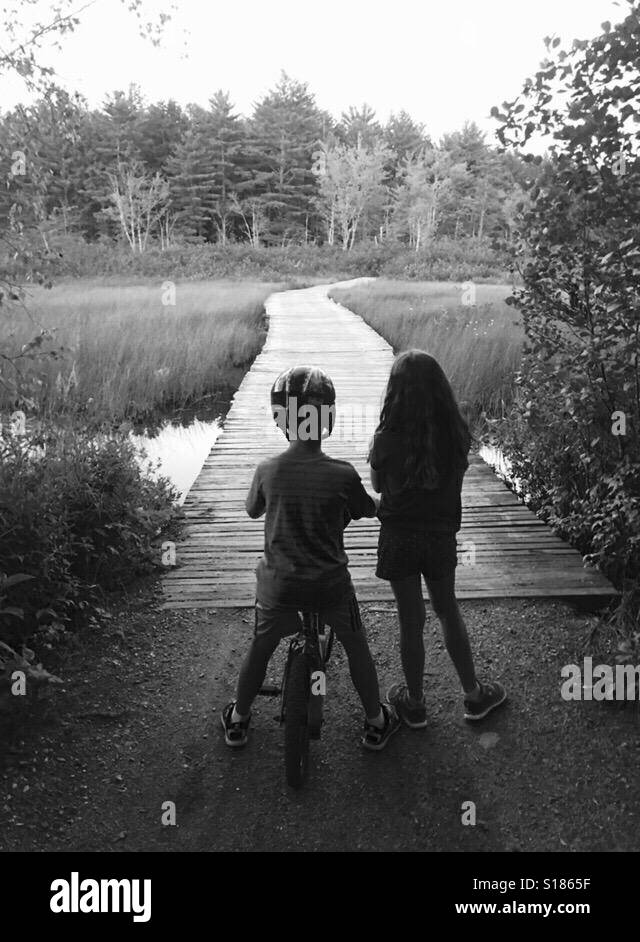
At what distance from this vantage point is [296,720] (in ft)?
8.20

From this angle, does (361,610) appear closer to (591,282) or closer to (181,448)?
(591,282)

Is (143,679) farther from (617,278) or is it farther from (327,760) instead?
(617,278)

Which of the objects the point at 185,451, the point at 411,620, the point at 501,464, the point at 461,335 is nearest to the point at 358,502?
the point at 411,620

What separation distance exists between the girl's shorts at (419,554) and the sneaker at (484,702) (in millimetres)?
665

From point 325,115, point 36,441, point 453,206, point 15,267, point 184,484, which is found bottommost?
point 184,484

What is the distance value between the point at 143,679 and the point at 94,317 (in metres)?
11.5

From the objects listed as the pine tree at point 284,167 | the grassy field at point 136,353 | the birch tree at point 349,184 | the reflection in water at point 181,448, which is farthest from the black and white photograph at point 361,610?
the pine tree at point 284,167

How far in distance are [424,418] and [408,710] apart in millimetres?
1290

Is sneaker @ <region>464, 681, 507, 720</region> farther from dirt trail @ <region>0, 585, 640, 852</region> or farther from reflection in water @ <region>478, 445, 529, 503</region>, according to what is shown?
reflection in water @ <region>478, 445, 529, 503</region>

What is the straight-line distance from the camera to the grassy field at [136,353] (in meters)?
8.74

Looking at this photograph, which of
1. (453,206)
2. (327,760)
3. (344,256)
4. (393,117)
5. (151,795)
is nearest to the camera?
(151,795)
